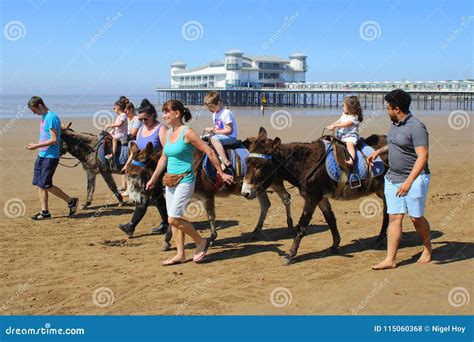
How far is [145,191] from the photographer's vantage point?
8.78 metres

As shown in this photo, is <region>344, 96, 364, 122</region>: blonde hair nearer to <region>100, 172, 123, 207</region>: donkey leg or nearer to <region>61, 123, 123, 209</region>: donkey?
<region>61, 123, 123, 209</region>: donkey

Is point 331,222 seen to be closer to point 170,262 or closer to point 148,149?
point 170,262

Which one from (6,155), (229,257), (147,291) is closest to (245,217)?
(229,257)

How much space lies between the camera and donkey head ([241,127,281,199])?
7570mm

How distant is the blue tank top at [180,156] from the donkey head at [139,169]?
1.38 meters

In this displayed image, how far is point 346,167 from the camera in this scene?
8234mm

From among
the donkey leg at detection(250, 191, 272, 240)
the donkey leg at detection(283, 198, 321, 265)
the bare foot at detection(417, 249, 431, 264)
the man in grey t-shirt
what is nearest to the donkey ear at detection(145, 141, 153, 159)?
the donkey leg at detection(250, 191, 272, 240)

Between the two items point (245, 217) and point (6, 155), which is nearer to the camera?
point (245, 217)

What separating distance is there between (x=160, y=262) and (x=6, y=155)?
14387mm

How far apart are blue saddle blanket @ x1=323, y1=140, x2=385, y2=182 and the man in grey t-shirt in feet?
3.50

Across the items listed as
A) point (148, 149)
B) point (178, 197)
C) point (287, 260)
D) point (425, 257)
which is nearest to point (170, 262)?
point (178, 197)

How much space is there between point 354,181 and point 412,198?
1349 millimetres

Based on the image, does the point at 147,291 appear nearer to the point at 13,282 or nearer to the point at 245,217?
the point at 13,282

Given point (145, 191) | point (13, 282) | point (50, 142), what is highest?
point (50, 142)
